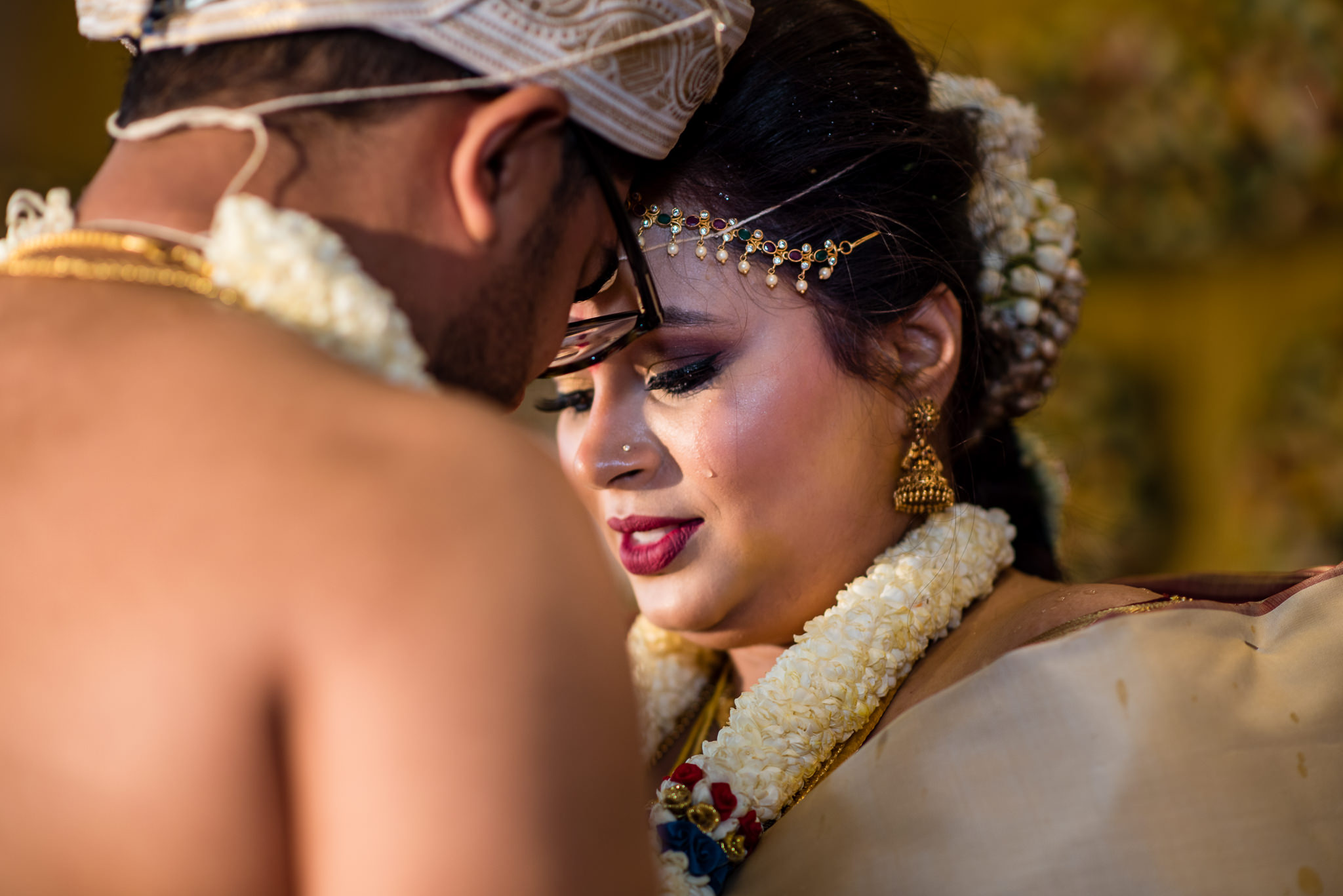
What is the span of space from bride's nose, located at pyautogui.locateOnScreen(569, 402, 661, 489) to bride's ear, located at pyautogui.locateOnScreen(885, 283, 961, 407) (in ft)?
1.13

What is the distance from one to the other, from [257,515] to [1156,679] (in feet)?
2.68

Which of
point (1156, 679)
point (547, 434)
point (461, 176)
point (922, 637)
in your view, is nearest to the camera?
point (461, 176)

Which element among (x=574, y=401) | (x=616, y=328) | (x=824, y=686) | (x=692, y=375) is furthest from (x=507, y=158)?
(x=824, y=686)

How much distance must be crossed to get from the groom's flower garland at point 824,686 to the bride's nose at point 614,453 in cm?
28

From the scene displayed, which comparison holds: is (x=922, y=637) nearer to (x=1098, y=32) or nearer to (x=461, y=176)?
(x=461, y=176)

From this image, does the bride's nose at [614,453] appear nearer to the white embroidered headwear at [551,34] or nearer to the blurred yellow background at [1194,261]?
the white embroidered headwear at [551,34]

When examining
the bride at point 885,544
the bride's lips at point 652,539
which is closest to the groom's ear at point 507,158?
the bride at point 885,544

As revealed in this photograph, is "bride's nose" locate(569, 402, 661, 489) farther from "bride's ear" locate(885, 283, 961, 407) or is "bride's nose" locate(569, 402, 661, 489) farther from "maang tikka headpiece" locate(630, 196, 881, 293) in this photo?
"bride's ear" locate(885, 283, 961, 407)

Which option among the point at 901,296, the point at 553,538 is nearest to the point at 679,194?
the point at 901,296

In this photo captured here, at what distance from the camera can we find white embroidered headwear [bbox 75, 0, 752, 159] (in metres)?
0.85

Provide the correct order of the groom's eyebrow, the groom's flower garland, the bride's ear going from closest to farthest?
1. the groom's flower garland
2. the groom's eyebrow
3. the bride's ear

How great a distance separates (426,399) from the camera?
2.28 ft

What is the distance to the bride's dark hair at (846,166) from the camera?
1.48 meters

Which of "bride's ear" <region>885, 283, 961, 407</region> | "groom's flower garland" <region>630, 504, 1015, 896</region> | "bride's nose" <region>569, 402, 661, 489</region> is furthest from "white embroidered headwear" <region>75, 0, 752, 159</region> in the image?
"groom's flower garland" <region>630, 504, 1015, 896</region>
